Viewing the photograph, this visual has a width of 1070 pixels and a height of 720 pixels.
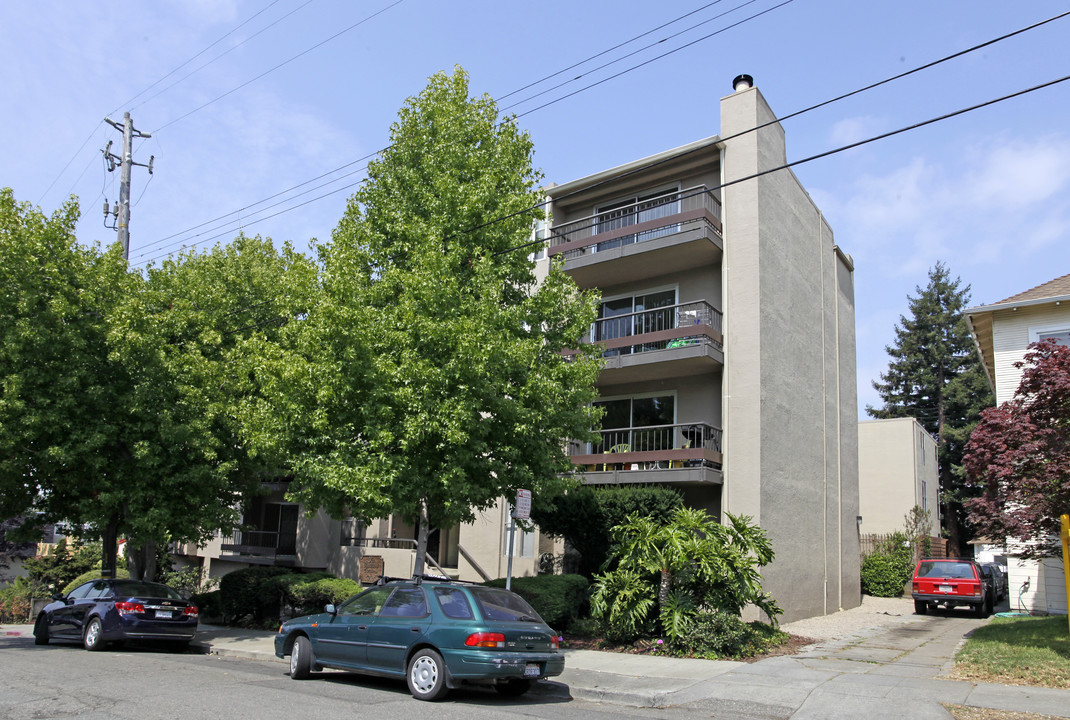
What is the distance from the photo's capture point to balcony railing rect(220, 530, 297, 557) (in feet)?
82.2

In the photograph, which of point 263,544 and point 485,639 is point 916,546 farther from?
point 485,639

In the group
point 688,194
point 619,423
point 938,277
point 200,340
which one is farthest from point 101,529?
point 938,277

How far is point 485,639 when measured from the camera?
360 inches

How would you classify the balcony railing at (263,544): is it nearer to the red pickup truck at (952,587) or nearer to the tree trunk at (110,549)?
the tree trunk at (110,549)

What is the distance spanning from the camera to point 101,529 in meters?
17.9

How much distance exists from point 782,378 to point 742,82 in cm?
787

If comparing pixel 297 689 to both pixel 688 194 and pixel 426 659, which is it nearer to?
pixel 426 659

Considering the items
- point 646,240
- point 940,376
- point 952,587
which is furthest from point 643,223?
point 940,376

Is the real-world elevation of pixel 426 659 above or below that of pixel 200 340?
below

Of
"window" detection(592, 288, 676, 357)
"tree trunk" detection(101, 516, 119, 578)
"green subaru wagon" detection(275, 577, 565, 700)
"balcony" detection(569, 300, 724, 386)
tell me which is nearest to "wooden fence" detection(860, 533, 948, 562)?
"balcony" detection(569, 300, 724, 386)

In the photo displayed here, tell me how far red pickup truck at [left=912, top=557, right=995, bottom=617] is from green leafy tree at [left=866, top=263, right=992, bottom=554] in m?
28.2

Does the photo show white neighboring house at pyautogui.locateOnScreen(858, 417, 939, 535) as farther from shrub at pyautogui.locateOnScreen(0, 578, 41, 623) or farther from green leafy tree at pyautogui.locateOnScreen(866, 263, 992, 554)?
shrub at pyautogui.locateOnScreen(0, 578, 41, 623)

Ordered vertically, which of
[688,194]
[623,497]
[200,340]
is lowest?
[623,497]

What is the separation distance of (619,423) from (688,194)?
625cm
